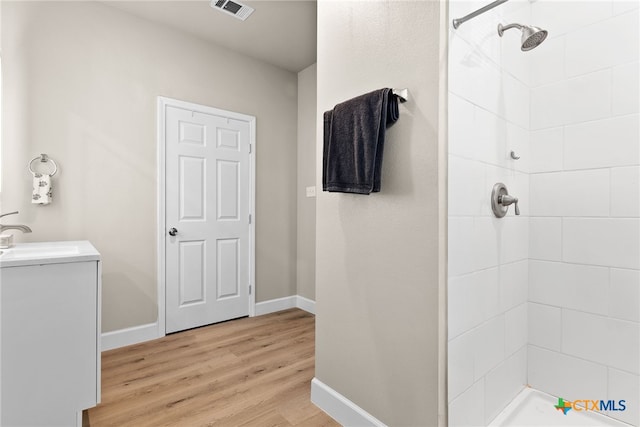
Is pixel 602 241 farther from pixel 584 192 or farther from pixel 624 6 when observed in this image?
pixel 624 6

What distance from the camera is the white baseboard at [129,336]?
2.56 m

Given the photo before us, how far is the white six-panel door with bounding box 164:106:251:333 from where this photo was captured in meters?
2.89

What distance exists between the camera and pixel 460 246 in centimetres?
132

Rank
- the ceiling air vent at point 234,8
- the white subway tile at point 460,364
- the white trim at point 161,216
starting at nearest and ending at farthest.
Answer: the white subway tile at point 460,364
the ceiling air vent at point 234,8
the white trim at point 161,216

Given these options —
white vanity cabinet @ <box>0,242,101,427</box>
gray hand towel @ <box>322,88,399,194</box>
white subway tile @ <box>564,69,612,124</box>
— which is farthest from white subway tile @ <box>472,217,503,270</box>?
white vanity cabinet @ <box>0,242,101,427</box>

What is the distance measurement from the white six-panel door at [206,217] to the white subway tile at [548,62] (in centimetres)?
246

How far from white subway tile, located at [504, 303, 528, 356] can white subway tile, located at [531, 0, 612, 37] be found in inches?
57.8

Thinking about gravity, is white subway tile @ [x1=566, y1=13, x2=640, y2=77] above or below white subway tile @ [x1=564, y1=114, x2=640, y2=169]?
above

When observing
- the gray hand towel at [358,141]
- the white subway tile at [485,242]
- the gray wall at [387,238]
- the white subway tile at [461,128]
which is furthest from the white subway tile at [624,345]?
the gray hand towel at [358,141]

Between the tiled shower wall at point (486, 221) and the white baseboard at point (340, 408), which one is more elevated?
the tiled shower wall at point (486, 221)

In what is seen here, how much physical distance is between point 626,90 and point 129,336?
11.6 feet

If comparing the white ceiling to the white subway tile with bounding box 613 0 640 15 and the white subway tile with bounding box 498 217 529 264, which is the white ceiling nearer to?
the white subway tile with bounding box 613 0 640 15

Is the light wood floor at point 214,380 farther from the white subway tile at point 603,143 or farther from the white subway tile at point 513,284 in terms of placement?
the white subway tile at point 603,143

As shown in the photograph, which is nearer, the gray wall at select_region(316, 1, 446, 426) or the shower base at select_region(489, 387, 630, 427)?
the gray wall at select_region(316, 1, 446, 426)
